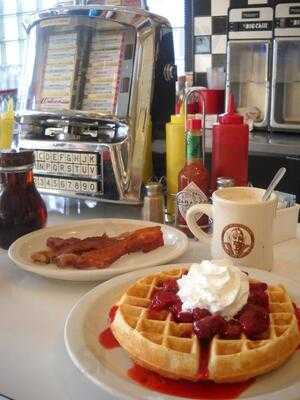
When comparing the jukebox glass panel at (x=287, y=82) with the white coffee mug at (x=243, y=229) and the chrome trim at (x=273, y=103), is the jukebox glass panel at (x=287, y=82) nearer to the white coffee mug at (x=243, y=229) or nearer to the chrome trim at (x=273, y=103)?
the chrome trim at (x=273, y=103)

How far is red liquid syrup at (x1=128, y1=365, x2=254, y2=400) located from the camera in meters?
0.47

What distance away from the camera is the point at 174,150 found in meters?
1.00

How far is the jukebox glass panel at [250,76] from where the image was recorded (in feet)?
7.38

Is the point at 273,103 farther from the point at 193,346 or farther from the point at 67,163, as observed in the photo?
the point at 193,346

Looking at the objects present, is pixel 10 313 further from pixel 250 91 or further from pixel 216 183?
pixel 250 91

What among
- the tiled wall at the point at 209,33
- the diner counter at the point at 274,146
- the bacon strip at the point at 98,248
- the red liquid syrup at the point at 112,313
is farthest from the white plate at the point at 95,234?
the tiled wall at the point at 209,33

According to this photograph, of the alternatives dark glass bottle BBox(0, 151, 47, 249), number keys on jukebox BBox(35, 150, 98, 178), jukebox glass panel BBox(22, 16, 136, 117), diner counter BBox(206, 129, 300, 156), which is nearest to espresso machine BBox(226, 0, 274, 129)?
diner counter BBox(206, 129, 300, 156)

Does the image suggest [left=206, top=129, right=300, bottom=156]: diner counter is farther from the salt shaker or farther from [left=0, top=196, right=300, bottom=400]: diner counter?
[left=0, top=196, right=300, bottom=400]: diner counter

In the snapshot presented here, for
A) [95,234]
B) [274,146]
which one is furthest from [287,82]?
[95,234]

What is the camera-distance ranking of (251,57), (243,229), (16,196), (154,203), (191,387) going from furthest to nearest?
(251,57)
(154,203)
(16,196)
(243,229)
(191,387)

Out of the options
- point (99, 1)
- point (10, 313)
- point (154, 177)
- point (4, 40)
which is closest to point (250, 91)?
point (99, 1)

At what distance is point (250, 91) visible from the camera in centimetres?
229

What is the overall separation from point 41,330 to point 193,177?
422 mm

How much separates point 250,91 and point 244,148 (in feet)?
4.76
